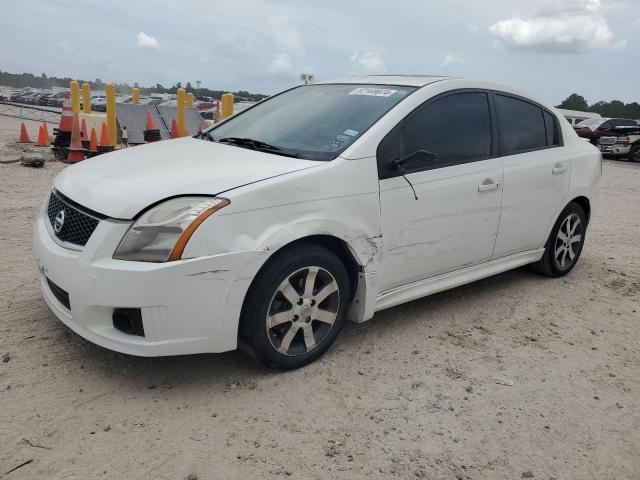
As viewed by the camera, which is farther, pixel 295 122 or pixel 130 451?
pixel 295 122

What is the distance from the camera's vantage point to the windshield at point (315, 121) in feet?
11.4

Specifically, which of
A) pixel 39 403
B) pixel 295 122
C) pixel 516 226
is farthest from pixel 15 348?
pixel 516 226

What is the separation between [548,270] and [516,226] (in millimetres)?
908

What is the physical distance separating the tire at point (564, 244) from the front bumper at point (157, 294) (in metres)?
3.10

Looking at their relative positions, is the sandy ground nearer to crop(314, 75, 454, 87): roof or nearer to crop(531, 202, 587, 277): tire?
crop(531, 202, 587, 277): tire

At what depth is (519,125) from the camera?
4492mm

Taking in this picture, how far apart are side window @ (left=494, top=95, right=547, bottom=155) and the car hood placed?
1.82m

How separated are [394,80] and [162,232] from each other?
2.18m

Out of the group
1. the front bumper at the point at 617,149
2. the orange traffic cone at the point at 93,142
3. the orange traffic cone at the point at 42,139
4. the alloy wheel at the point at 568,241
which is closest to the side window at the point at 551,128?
the alloy wheel at the point at 568,241

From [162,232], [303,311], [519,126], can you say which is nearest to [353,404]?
[303,311]

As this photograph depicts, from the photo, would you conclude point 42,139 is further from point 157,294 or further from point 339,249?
point 157,294

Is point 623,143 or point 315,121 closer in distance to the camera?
point 315,121

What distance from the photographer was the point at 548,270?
5047 millimetres

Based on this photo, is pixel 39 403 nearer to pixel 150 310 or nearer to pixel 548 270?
pixel 150 310
